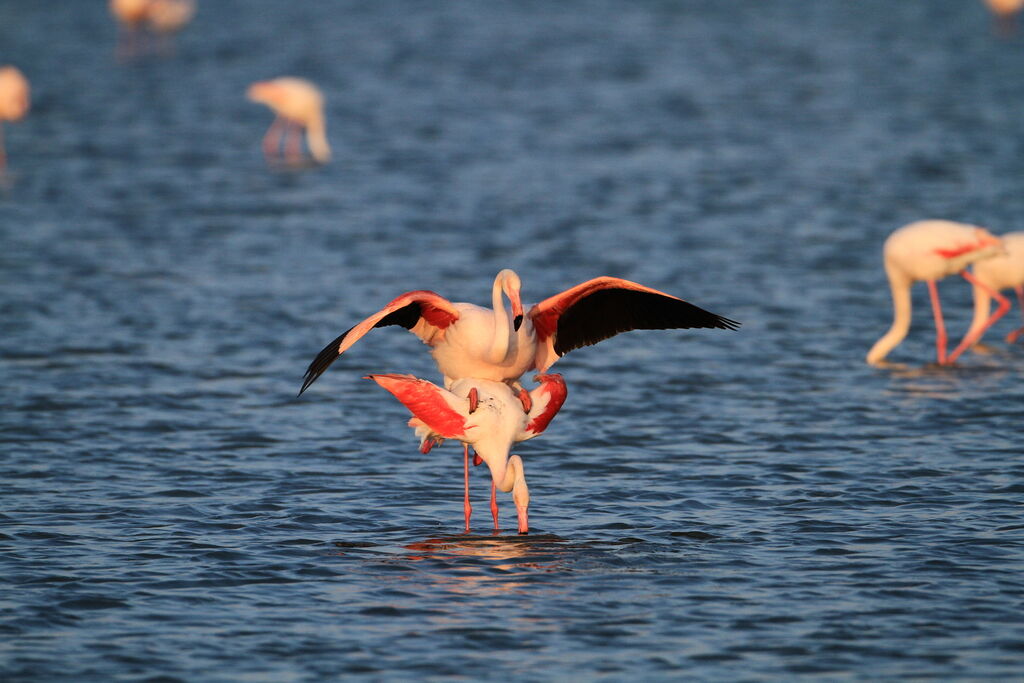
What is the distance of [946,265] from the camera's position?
11.7 m

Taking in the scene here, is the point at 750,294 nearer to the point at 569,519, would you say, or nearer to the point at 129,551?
the point at 569,519

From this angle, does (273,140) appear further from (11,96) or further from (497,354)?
(497,354)

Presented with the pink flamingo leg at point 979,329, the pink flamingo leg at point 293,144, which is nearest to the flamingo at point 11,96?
the pink flamingo leg at point 293,144

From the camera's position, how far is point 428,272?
554 inches

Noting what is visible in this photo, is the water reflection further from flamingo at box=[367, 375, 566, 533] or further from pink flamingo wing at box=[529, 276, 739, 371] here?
pink flamingo wing at box=[529, 276, 739, 371]

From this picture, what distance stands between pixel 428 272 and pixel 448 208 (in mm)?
2997

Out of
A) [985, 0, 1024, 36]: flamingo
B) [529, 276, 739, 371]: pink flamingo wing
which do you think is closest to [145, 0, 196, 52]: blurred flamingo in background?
[985, 0, 1024, 36]: flamingo

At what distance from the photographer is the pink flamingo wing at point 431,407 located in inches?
307

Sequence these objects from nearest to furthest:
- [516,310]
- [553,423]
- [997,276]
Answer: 1. [516,310]
2. [553,423]
3. [997,276]

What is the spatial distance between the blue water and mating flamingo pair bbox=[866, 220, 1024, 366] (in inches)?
12.5

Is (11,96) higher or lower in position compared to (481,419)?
higher

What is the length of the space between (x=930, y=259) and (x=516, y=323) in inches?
196

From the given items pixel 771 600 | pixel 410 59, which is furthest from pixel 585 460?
pixel 410 59

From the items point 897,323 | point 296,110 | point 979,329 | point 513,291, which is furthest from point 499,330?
point 296,110
